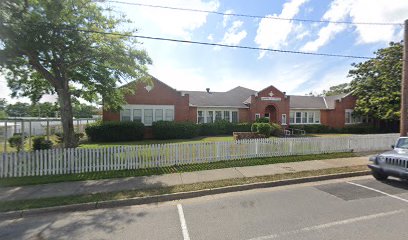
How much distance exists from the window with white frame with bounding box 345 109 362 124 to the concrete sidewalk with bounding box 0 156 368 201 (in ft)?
75.9

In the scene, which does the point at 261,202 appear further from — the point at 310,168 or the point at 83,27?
the point at 83,27

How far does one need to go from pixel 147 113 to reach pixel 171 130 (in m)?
3.16

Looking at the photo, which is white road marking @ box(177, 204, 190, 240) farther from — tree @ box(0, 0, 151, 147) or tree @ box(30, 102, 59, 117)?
tree @ box(30, 102, 59, 117)

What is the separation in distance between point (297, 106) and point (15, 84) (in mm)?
27812

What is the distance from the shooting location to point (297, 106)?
2919 centimetres

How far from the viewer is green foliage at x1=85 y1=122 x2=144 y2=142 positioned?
60.4ft

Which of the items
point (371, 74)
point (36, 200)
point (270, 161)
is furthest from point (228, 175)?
point (371, 74)

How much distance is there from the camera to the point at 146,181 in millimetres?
7578

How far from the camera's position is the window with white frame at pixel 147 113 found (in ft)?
69.1

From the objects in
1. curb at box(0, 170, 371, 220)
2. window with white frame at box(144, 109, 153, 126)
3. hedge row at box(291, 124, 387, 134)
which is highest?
window with white frame at box(144, 109, 153, 126)

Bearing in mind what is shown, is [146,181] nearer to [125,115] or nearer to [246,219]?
[246,219]

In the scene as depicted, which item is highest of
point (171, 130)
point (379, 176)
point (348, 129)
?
point (171, 130)

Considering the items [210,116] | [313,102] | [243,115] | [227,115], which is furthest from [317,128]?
[210,116]

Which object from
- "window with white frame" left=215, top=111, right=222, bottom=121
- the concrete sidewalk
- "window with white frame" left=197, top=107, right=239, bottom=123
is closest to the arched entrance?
"window with white frame" left=197, top=107, right=239, bottom=123
